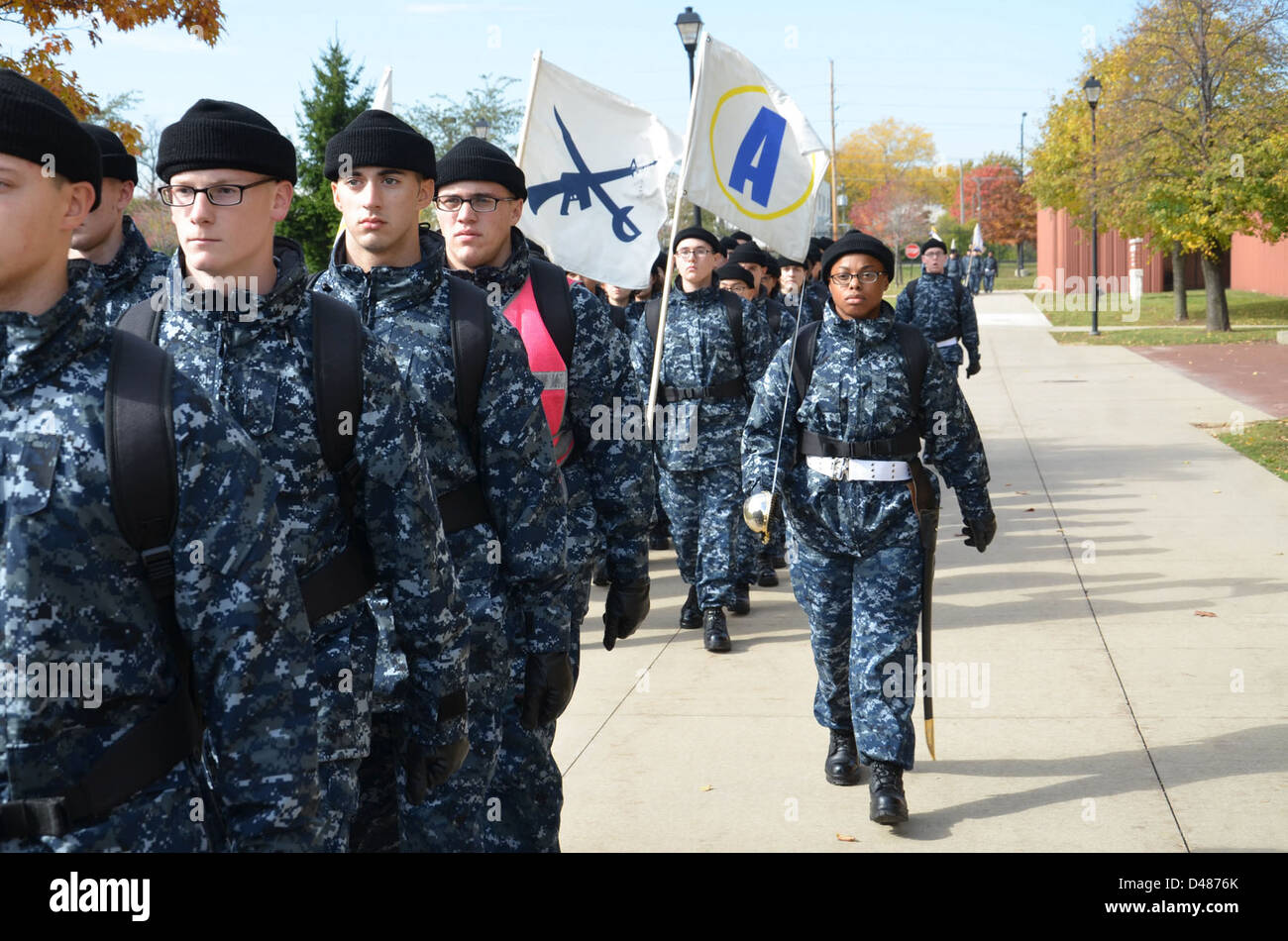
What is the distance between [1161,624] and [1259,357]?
738 inches

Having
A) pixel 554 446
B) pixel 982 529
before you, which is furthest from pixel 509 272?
pixel 982 529

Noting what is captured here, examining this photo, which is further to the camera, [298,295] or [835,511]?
[835,511]

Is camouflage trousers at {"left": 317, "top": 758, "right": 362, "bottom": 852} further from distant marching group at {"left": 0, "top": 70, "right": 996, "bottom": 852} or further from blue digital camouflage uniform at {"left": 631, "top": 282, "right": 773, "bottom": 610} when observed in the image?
blue digital camouflage uniform at {"left": 631, "top": 282, "right": 773, "bottom": 610}

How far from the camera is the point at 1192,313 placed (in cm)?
3884

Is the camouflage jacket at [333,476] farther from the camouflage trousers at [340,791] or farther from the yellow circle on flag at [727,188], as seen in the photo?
the yellow circle on flag at [727,188]

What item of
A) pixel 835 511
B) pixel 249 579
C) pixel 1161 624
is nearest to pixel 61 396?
pixel 249 579

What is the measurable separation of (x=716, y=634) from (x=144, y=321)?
504cm

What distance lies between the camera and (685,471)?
8234 millimetres

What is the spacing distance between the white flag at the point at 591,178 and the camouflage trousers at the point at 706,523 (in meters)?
1.72

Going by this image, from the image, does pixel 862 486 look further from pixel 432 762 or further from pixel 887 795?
pixel 432 762

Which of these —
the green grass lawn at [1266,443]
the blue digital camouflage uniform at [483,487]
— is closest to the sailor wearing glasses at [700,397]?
the blue digital camouflage uniform at [483,487]
